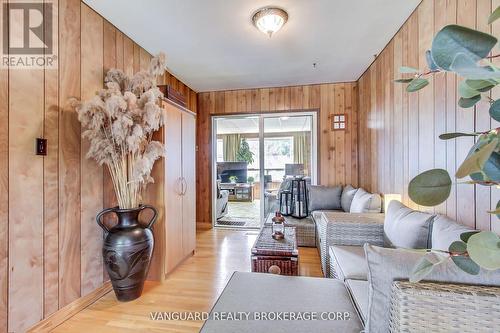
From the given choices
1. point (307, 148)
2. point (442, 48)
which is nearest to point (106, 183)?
point (442, 48)

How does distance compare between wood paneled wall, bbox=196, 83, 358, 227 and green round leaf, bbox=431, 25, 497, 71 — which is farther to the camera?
wood paneled wall, bbox=196, 83, 358, 227

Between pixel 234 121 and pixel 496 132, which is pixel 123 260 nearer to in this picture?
pixel 496 132

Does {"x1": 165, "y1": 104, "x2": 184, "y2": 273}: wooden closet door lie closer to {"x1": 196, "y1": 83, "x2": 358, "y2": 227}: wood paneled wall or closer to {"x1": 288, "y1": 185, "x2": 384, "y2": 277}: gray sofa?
{"x1": 288, "y1": 185, "x2": 384, "y2": 277}: gray sofa

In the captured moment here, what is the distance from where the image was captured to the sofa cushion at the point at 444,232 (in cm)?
129

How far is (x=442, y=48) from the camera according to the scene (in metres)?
0.41

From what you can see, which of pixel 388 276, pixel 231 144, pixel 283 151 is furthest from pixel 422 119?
pixel 231 144

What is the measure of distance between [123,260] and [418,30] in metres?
3.22

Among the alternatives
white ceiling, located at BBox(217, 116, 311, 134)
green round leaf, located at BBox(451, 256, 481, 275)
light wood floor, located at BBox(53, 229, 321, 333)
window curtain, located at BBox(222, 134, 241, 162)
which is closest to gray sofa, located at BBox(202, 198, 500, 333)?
green round leaf, located at BBox(451, 256, 481, 275)

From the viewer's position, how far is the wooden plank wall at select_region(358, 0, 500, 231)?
4.87 ft

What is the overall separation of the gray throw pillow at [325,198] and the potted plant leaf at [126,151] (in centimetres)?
252

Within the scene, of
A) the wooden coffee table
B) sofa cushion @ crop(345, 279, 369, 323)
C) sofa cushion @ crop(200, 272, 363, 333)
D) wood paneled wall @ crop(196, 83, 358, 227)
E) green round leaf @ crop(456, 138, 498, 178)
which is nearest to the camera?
green round leaf @ crop(456, 138, 498, 178)

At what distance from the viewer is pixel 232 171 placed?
5.28 m

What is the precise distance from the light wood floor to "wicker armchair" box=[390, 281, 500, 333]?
4.77ft

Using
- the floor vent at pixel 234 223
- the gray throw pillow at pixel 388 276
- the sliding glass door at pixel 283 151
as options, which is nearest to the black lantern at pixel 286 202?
the sliding glass door at pixel 283 151
